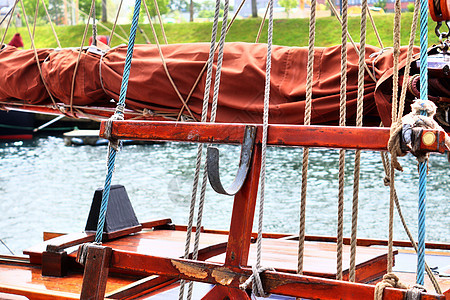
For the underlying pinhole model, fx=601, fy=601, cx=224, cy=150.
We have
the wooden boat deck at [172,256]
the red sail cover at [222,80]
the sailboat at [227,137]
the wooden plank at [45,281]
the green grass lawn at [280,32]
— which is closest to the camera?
the sailboat at [227,137]

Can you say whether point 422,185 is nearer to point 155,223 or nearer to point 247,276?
point 247,276

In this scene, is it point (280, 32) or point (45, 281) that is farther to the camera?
point (280, 32)

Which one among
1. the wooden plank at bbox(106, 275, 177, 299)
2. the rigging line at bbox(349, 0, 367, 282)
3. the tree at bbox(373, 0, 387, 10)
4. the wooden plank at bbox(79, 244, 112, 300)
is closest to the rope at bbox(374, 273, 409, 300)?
the rigging line at bbox(349, 0, 367, 282)

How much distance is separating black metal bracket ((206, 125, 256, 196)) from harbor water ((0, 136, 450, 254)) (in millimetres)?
7591

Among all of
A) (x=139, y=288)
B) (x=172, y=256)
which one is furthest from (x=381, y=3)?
(x=139, y=288)

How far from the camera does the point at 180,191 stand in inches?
514

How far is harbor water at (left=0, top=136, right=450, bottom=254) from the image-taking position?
10227 mm

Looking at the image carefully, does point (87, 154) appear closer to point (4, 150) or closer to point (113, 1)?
point (4, 150)

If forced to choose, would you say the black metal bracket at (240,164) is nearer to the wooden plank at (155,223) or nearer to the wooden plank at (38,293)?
the wooden plank at (38,293)

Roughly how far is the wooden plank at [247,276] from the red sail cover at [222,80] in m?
1.21

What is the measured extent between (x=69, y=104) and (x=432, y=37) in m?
24.0

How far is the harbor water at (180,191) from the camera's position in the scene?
403 inches

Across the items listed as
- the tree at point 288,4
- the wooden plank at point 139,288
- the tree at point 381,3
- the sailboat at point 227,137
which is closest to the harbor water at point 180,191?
the sailboat at point 227,137

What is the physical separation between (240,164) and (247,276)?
0.29 metres
